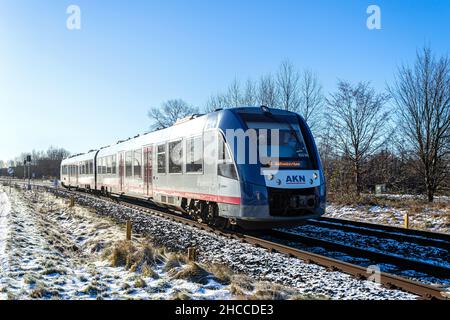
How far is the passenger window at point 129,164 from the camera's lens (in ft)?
63.5

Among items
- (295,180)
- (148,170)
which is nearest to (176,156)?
(148,170)

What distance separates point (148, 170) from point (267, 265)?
32.3 feet

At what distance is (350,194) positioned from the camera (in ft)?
76.5

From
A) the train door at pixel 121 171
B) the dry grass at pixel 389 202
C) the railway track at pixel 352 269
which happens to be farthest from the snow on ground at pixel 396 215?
the train door at pixel 121 171

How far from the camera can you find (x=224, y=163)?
1020cm

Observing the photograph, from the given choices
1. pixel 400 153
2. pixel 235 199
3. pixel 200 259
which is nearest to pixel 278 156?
pixel 235 199

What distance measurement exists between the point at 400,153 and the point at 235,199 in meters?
17.6

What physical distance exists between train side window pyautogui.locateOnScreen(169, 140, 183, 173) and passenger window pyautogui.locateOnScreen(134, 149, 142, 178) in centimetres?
420

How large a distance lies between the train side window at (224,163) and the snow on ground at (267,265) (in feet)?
5.63

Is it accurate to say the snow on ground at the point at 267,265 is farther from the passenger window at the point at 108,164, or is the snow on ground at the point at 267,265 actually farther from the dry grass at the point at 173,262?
the passenger window at the point at 108,164

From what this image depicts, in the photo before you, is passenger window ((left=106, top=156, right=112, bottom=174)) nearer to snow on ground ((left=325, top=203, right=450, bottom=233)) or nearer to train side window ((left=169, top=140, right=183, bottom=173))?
train side window ((left=169, top=140, right=183, bottom=173))

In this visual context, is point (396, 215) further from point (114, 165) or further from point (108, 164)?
point (108, 164)
